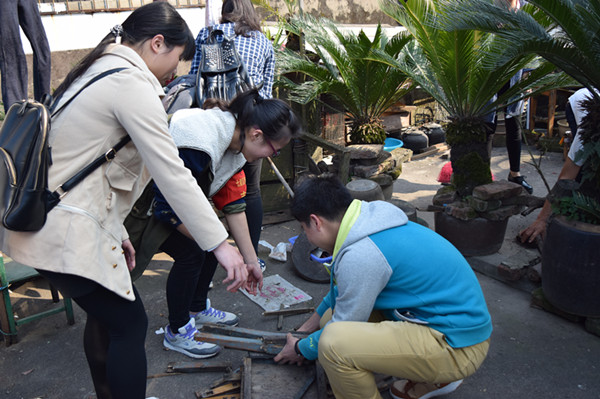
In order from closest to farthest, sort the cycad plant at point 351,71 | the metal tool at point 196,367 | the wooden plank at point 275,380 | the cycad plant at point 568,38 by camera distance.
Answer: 1. the wooden plank at point 275,380
2. the metal tool at point 196,367
3. the cycad plant at point 568,38
4. the cycad plant at point 351,71

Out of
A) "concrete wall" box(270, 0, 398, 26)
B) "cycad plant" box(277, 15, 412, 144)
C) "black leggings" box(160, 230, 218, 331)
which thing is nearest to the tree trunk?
"cycad plant" box(277, 15, 412, 144)

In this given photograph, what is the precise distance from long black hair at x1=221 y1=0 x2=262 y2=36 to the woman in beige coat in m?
1.69

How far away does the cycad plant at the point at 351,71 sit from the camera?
5066 mm

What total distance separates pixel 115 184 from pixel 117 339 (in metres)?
0.65

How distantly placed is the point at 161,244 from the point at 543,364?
89.3 inches

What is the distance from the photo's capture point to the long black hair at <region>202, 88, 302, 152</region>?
2.52m

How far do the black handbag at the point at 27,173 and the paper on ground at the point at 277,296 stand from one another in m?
2.02

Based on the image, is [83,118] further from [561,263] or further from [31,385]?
[561,263]

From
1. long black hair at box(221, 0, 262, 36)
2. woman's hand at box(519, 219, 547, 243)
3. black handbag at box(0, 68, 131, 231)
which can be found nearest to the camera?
black handbag at box(0, 68, 131, 231)

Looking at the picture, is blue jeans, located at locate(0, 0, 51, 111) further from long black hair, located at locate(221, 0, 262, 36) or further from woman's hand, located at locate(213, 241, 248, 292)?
woman's hand, located at locate(213, 241, 248, 292)

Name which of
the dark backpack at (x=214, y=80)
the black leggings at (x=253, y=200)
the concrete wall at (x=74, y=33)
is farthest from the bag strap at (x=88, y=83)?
the concrete wall at (x=74, y=33)

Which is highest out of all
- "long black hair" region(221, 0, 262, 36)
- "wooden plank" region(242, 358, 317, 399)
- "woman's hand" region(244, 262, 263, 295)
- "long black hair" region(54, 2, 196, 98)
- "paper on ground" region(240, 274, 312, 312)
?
"long black hair" region(221, 0, 262, 36)

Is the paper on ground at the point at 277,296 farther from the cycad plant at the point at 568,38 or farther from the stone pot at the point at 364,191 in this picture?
the cycad plant at the point at 568,38

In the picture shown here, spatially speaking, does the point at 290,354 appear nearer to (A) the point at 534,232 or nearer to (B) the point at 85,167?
Answer: (B) the point at 85,167
